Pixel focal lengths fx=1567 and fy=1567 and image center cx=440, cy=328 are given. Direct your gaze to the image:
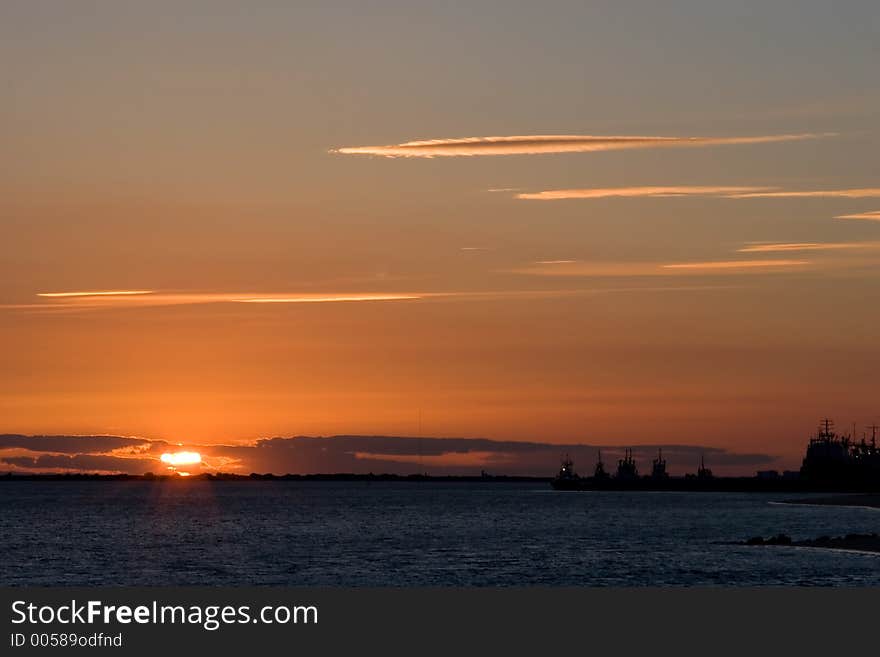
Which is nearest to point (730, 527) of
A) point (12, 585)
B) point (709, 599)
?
point (12, 585)

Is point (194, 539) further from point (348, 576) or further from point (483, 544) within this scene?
point (348, 576)

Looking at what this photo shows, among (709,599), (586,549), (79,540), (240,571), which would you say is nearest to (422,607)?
(709,599)

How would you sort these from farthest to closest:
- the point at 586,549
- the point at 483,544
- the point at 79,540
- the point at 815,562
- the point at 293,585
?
the point at 79,540, the point at 483,544, the point at 586,549, the point at 815,562, the point at 293,585

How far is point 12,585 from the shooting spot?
106000 millimetres

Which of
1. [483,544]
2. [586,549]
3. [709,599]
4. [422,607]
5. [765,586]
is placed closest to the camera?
[422,607]

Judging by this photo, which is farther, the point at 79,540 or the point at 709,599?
the point at 79,540

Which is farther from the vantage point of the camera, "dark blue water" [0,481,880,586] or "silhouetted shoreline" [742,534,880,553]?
"silhouetted shoreline" [742,534,880,553]

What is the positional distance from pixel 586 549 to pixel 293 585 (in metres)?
44.0

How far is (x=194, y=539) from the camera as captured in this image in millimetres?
165500

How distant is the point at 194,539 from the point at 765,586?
82.7 metres

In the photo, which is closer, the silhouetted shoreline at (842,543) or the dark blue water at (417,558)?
the dark blue water at (417,558)

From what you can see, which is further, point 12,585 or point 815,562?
point 815,562

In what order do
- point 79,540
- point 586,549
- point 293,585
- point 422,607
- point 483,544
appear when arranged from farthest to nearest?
point 79,540
point 483,544
point 586,549
point 293,585
point 422,607

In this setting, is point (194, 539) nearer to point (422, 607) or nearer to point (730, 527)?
point (730, 527)
